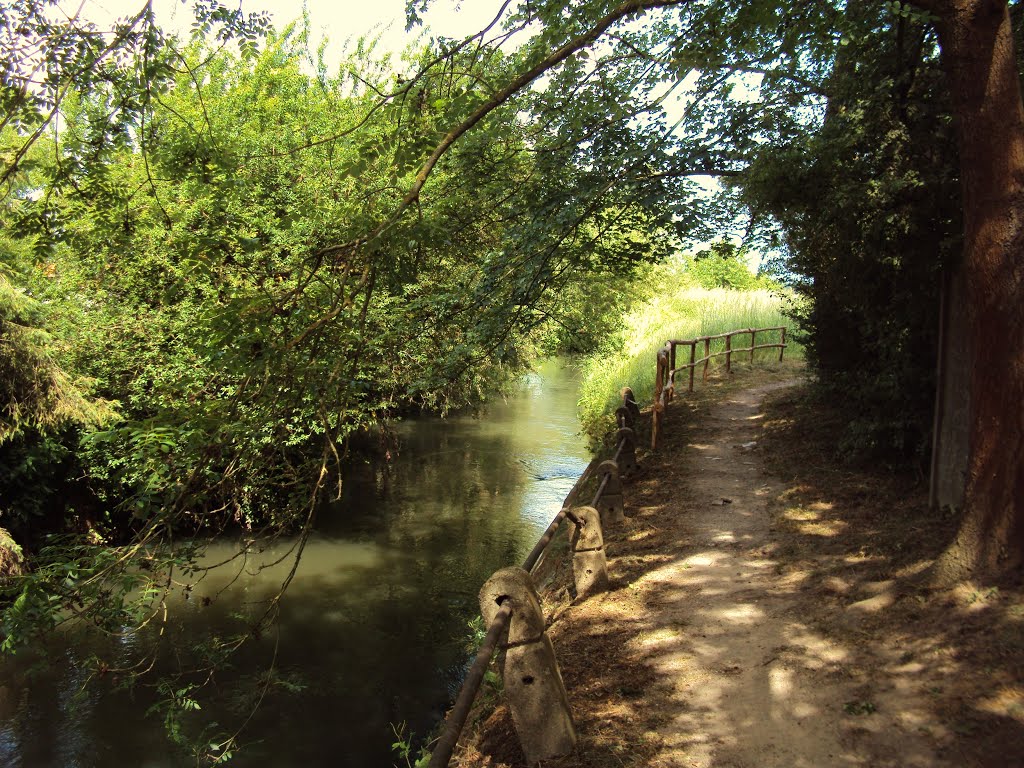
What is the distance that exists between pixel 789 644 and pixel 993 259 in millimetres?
2935

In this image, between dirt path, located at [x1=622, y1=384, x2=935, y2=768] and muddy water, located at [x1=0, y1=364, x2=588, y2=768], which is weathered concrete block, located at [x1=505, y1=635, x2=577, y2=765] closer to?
dirt path, located at [x1=622, y1=384, x2=935, y2=768]

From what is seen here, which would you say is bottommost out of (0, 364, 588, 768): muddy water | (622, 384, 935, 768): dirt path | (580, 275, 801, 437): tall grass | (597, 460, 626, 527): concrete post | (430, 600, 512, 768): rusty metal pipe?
(0, 364, 588, 768): muddy water

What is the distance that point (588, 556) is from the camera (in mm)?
6809

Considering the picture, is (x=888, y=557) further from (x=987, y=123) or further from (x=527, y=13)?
(x=527, y=13)

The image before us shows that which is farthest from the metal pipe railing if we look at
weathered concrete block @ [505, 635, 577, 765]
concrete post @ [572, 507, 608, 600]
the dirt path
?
concrete post @ [572, 507, 608, 600]

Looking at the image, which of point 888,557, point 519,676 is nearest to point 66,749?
point 519,676

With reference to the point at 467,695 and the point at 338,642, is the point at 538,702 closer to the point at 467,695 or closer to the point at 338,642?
the point at 467,695

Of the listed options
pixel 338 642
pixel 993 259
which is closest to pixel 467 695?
pixel 993 259

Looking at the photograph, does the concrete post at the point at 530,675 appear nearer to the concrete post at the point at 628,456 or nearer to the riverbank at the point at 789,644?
the riverbank at the point at 789,644

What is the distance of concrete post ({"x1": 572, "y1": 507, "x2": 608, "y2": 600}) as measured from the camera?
6.59 m

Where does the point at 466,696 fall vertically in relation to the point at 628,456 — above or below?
above

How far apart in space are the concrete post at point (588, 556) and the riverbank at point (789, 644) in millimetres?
168

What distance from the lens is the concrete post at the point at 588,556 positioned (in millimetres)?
6594

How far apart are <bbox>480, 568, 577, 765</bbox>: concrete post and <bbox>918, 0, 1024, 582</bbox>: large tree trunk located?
3033 mm
